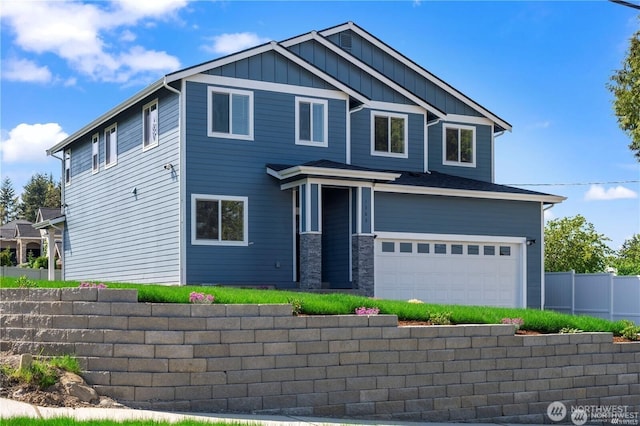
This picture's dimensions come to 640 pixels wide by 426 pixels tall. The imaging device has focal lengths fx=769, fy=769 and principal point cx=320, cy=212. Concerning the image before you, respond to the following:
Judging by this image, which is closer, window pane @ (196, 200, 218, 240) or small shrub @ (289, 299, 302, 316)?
small shrub @ (289, 299, 302, 316)

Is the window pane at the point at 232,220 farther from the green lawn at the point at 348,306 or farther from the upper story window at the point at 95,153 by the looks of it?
the upper story window at the point at 95,153

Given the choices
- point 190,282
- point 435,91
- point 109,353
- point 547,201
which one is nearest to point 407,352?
point 109,353

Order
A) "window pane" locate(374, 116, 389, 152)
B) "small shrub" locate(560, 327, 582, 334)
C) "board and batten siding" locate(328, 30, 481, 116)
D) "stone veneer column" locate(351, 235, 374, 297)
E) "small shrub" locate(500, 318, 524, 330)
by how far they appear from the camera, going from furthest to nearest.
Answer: "board and batten siding" locate(328, 30, 481, 116), "window pane" locate(374, 116, 389, 152), "stone veneer column" locate(351, 235, 374, 297), "small shrub" locate(560, 327, 582, 334), "small shrub" locate(500, 318, 524, 330)

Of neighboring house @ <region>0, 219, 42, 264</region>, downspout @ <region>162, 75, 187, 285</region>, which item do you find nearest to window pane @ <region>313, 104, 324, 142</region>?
downspout @ <region>162, 75, 187, 285</region>

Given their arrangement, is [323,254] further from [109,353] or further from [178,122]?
[109,353]

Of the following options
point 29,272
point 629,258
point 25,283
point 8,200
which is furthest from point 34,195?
point 25,283

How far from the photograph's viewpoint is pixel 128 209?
915 inches

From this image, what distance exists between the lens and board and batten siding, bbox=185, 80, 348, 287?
19.9 m

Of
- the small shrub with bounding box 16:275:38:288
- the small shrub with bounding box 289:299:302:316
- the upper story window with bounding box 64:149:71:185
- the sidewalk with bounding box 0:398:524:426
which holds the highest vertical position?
the upper story window with bounding box 64:149:71:185

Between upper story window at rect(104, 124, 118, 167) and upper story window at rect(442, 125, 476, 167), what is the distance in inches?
427

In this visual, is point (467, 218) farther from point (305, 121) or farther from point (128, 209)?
point (128, 209)

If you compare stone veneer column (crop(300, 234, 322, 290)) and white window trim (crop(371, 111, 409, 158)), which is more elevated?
white window trim (crop(371, 111, 409, 158))

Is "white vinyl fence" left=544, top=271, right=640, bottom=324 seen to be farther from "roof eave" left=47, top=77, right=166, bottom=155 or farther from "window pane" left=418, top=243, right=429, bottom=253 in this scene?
"roof eave" left=47, top=77, right=166, bottom=155

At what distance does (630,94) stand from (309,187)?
15656 millimetres
